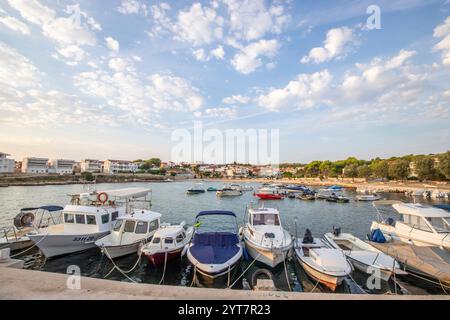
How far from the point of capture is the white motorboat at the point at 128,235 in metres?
12.9

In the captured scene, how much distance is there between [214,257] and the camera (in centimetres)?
1041

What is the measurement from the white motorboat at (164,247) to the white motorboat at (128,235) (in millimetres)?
1343

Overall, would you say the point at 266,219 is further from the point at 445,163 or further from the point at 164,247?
the point at 445,163

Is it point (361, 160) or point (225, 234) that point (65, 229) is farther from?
point (361, 160)

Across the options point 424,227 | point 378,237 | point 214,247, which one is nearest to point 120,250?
point 214,247

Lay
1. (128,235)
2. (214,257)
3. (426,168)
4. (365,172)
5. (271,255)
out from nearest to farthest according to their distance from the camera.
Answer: (214,257) → (271,255) → (128,235) → (426,168) → (365,172)

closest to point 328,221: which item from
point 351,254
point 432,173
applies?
point 351,254

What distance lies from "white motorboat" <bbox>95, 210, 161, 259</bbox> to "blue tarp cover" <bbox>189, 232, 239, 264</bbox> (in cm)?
388

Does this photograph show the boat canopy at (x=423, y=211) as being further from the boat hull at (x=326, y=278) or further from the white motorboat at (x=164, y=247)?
the white motorboat at (x=164, y=247)

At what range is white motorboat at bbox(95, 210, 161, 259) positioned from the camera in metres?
12.9

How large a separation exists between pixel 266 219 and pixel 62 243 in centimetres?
1270

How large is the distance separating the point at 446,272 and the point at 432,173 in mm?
82669

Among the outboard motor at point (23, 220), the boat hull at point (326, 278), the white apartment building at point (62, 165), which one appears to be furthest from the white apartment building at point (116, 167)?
the boat hull at point (326, 278)

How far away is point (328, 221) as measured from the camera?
2691cm
